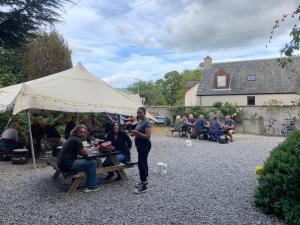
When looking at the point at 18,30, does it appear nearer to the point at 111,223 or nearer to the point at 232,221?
the point at 111,223

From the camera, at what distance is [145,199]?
5.99 meters

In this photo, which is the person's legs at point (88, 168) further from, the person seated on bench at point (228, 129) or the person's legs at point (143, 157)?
the person seated on bench at point (228, 129)

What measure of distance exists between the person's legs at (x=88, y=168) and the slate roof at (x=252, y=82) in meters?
26.8

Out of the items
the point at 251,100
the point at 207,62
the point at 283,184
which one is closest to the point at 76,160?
the point at 283,184

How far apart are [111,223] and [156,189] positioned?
2.04 meters

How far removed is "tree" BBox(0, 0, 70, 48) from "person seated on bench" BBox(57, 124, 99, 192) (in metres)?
3.48

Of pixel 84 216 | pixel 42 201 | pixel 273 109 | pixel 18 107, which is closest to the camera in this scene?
pixel 84 216

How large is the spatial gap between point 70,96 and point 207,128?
8727 mm

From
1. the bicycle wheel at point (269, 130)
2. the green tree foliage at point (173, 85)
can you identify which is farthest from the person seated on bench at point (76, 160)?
the green tree foliage at point (173, 85)

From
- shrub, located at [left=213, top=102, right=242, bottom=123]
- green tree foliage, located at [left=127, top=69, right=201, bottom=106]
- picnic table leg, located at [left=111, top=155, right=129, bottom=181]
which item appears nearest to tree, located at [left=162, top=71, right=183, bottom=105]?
green tree foliage, located at [left=127, top=69, right=201, bottom=106]

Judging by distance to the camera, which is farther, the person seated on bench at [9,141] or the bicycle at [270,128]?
the bicycle at [270,128]

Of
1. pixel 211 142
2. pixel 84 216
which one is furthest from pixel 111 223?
pixel 211 142

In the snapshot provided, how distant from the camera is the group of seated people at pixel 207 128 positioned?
15.9m

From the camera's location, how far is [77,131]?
21.0 feet
